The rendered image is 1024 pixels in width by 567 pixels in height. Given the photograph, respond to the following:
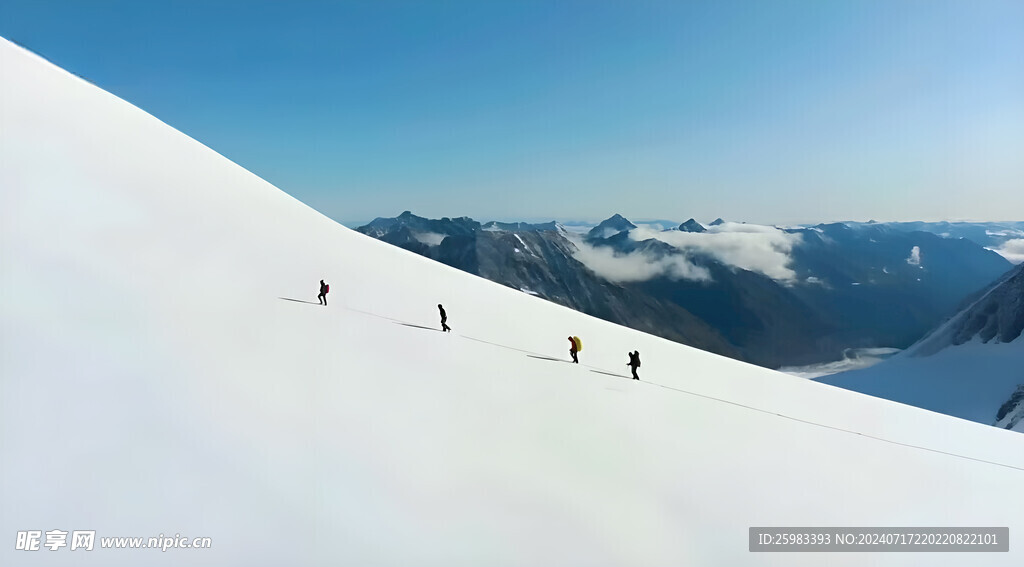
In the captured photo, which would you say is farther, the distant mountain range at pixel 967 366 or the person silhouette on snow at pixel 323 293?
the distant mountain range at pixel 967 366

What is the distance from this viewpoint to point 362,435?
32.9ft

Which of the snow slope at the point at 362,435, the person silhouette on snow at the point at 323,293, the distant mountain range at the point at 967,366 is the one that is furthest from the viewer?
the distant mountain range at the point at 967,366

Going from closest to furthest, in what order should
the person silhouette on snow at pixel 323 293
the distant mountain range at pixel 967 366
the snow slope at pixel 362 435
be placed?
the snow slope at pixel 362 435 → the person silhouette on snow at pixel 323 293 → the distant mountain range at pixel 967 366

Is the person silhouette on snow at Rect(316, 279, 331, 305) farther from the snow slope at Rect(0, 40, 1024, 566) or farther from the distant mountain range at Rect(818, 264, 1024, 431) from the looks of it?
the distant mountain range at Rect(818, 264, 1024, 431)

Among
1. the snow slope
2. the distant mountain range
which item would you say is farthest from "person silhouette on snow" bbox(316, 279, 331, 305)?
the distant mountain range

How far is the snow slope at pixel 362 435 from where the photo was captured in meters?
8.02

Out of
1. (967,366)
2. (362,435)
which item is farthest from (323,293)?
(967,366)

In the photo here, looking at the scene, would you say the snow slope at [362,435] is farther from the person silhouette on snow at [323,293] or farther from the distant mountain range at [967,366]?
the distant mountain range at [967,366]

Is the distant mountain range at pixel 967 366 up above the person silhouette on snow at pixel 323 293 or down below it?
below

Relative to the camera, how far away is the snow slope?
26.3 ft

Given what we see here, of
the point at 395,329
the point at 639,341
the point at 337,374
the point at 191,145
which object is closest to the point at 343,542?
the point at 337,374

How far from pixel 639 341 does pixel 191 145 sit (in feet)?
105

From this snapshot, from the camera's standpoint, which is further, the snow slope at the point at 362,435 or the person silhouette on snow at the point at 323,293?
the person silhouette on snow at the point at 323,293

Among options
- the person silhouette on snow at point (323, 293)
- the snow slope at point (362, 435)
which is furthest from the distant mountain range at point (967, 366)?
the person silhouette on snow at point (323, 293)
